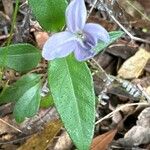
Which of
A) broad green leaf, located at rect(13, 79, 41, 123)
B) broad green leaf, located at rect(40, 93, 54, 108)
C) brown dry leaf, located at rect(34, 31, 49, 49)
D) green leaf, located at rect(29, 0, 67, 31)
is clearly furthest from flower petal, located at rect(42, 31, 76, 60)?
brown dry leaf, located at rect(34, 31, 49, 49)

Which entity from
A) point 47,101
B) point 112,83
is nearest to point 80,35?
point 47,101

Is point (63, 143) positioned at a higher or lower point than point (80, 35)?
lower

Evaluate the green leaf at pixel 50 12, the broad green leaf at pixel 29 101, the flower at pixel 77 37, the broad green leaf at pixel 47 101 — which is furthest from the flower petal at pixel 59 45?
the broad green leaf at pixel 47 101

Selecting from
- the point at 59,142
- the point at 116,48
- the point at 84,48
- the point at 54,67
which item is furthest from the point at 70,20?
the point at 116,48

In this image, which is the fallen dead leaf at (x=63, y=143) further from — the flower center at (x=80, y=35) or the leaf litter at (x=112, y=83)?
the flower center at (x=80, y=35)

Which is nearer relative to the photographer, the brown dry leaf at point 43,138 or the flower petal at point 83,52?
the flower petal at point 83,52

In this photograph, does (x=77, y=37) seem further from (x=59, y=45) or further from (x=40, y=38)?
(x=40, y=38)

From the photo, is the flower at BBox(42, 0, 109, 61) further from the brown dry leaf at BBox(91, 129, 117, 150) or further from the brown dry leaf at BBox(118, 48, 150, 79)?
the brown dry leaf at BBox(118, 48, 150, 79)
